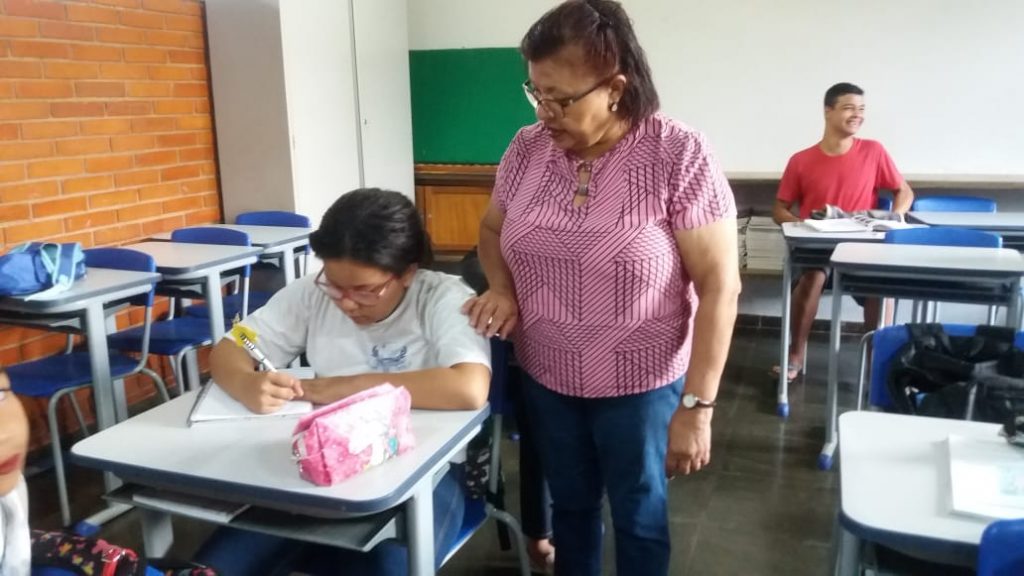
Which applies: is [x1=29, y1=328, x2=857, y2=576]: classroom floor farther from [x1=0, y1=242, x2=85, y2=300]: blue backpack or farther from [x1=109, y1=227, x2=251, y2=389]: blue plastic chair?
[x1=0, y1=242, x2=85, y2=300]: blue backpack

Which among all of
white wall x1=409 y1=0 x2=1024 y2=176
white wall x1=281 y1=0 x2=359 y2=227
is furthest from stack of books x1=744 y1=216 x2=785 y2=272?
white wall x1=281 y1=0 x2=359 y2=227

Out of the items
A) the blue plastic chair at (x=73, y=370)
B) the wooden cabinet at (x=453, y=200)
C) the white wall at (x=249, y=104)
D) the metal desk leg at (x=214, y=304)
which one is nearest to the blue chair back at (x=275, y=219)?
the white wall at (x=249, y=104)

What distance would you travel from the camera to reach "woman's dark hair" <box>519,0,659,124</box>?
134 centimetres

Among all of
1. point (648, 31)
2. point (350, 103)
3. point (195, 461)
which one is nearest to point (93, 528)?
point (195, 461)

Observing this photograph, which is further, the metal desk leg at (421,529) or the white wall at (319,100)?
the white wall at (319,100)

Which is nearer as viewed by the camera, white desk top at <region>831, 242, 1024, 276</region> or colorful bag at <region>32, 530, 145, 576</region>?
colorful bag at <region>32, 530, 145, 576</region>

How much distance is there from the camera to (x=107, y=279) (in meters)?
2.71

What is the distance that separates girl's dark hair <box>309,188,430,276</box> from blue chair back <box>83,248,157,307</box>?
147 cm

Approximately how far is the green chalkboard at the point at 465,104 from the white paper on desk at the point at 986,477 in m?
3.90

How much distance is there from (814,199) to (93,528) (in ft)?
11.1

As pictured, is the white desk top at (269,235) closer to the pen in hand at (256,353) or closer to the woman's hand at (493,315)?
the pen in hand at (256,353)

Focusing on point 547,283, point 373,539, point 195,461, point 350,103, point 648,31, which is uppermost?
point 648,31

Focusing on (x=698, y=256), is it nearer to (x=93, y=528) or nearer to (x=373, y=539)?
(x=373, y=539)

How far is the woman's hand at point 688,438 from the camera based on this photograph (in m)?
1.42
